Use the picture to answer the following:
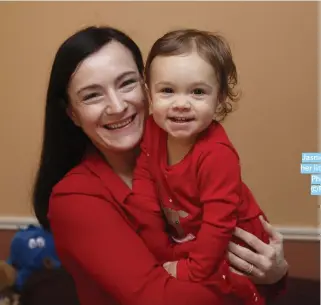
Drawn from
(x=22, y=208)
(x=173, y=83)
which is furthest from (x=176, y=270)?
(x=22, y=208)

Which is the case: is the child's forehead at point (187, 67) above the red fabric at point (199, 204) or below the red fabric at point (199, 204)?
above

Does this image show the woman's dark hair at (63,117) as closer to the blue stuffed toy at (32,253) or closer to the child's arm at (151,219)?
the child's arm at (151,219)

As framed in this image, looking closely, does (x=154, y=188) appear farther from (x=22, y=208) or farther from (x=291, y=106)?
(x=22, y=208)

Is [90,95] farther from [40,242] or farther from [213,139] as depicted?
[40,242]

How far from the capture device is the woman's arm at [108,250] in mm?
980

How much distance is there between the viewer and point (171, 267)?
1024mm

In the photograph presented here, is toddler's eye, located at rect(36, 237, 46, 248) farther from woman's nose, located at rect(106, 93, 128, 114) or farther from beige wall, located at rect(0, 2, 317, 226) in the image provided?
woman's nose, located at rect(106, 93, 128, 114)

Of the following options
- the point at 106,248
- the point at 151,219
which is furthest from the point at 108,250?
the point at 151,219

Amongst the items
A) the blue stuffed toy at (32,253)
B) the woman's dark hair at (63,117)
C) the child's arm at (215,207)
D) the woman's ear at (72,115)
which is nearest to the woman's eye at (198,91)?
the child's arm at (215,207)

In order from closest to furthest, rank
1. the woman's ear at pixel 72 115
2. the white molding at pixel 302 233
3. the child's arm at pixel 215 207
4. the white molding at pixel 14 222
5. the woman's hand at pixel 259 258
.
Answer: the child's arm at pixel 215 207 → the woman's hand at pixel 259 258 → the woman's ear at pixel 72 115 → the white molding at pixel 302 233 → the white molding at pixel 14 222

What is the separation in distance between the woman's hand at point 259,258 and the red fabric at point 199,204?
2 centimetres

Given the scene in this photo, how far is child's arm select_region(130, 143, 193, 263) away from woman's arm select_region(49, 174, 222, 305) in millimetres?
31

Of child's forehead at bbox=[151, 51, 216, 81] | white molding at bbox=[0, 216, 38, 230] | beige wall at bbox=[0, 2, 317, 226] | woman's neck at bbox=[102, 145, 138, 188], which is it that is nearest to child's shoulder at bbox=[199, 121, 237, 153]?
child's forehead at bbox=[151, 51, 216, 81]

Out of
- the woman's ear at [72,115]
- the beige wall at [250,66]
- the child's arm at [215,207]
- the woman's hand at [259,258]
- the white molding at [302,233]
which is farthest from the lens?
the white molding at [302,233]
